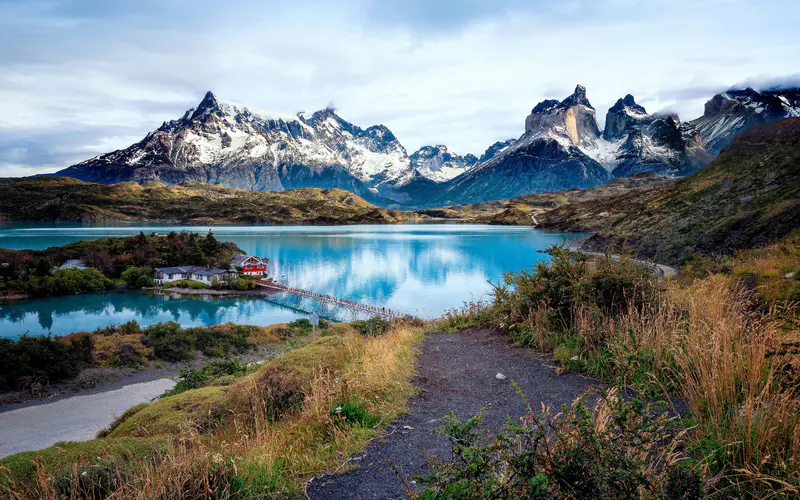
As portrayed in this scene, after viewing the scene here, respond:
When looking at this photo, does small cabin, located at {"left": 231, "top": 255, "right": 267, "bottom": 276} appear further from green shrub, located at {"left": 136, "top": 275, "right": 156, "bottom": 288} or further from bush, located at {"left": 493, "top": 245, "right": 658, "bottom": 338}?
bush, located at {"left": 493, "top": 245, "right": 658, "bottom": 338}

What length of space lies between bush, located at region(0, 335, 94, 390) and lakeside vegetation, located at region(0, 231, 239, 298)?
1320 inches

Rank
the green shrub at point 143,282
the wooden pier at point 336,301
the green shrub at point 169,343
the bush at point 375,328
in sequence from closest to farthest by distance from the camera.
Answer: the bush at point 375,328
the green shrub at point 169,343
the wooden pier at point 336,301
the green shrub at point 143,282

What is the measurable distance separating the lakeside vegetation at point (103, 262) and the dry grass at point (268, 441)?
55.5 meters

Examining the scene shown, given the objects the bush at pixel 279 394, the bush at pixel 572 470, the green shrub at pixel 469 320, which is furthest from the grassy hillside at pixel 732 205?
the bush at pixel 572 470

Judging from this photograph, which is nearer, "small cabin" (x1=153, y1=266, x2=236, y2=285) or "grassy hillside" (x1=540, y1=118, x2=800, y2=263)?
"grassy hillside" (x1=540, y1=118, x2=800, y2=263)

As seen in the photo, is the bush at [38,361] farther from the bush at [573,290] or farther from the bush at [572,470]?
the bush at [572,470]

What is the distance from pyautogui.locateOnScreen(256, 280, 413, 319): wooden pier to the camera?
40.2 m

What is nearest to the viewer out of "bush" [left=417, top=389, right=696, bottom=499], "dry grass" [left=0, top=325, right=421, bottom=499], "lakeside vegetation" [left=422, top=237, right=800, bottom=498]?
"bush" [left=417, top=389, right=696, bottom=499]

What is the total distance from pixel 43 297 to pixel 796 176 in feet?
271

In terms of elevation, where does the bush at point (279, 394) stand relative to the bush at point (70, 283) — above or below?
above

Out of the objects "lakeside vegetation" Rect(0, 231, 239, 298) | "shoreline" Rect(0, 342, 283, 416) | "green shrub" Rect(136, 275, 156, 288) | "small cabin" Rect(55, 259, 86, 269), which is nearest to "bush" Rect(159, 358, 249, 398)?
"shoreline" Rect(0, 342, 283, 416)

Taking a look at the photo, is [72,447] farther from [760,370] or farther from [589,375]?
[760,370]

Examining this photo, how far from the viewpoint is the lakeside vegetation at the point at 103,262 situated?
2178 inches

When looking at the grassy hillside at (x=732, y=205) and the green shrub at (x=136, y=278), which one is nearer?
the grassy hillside at (x=732, y=205)
